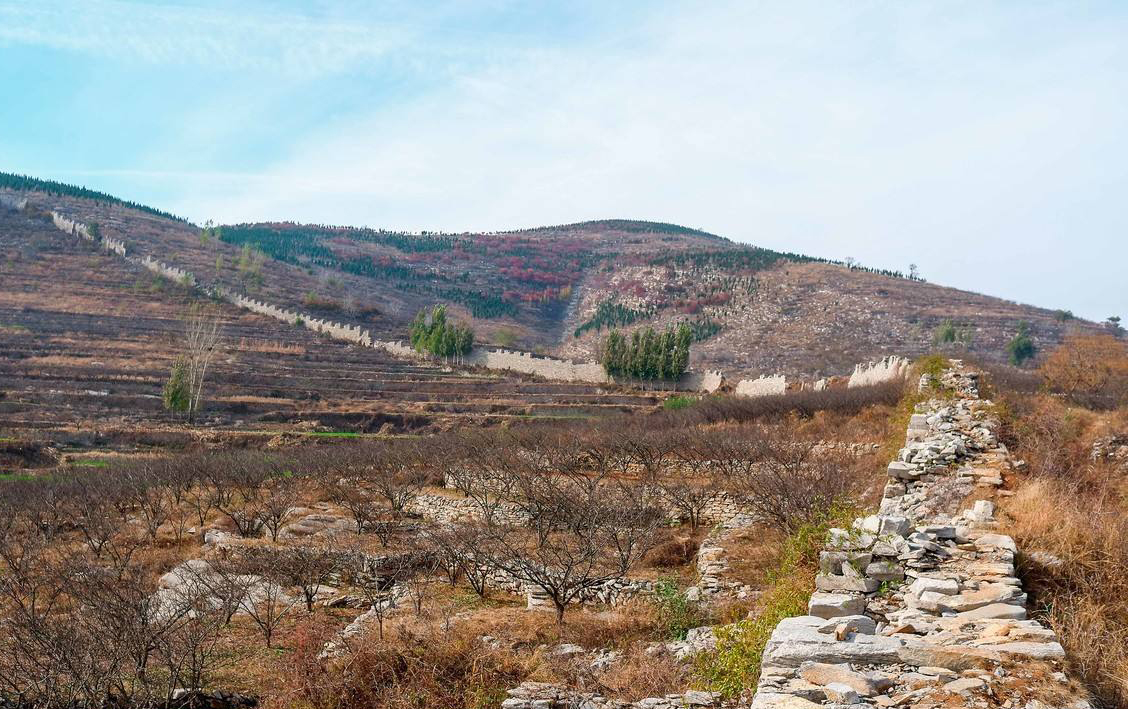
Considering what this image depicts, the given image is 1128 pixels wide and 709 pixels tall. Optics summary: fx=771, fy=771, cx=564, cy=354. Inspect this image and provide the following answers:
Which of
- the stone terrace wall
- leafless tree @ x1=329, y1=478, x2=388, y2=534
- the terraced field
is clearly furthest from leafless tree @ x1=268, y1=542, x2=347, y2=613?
the terraced field

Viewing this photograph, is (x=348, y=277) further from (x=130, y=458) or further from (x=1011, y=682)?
(x=1011, y=682)

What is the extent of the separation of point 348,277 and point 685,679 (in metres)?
133

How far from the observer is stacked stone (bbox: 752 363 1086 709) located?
491 centimetres

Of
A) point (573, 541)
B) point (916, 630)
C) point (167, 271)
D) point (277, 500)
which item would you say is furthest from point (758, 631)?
Answer: point (167, 271)

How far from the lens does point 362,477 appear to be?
2991cm

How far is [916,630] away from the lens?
5.93 metres

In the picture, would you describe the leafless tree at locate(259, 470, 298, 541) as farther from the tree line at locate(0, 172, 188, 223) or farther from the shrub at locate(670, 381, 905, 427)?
the tree line at locate(0, 172, 188, 223)

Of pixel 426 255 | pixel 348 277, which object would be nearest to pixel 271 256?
pixel 348 277

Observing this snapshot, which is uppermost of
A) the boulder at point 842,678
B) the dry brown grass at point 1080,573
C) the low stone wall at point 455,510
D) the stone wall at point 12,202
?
the stone wall at point 12,202

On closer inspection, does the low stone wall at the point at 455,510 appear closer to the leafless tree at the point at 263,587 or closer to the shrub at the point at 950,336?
the leafless tree at the point at 263,587

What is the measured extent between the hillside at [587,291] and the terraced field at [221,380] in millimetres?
16445

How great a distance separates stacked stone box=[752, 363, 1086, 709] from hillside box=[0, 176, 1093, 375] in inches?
2569

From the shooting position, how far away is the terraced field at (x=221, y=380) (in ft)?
157

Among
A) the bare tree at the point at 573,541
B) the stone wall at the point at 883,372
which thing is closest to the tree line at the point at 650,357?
the stone wall at the point at 883,372
